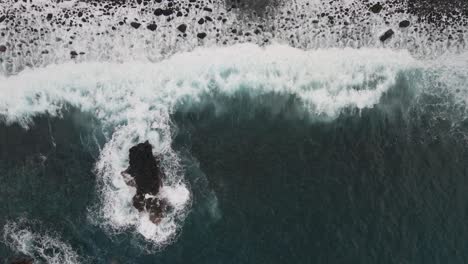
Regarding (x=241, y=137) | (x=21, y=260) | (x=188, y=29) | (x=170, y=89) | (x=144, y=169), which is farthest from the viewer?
(x=188, y=29)

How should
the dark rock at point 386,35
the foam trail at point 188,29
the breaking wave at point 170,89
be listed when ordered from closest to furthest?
the breaking wave at point 170,89 < the foam trail at point 188,29 < the dark rock at point 386,35

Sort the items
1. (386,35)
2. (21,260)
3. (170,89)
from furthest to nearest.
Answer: (386,35)
(170,89)
(21,260)

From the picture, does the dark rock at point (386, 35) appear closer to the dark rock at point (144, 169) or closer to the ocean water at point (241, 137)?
the ocean water at point (241, 137)

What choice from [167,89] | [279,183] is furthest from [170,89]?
[279,183]

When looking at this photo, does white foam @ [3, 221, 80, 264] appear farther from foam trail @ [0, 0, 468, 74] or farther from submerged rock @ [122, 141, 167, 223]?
foam trail @ [0, 0, 468, 74]

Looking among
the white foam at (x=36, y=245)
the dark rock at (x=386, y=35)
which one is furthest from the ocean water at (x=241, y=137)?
the dark rock at (x=386, y=35)

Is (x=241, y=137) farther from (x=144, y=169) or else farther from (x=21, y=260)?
(x=21, y=260)

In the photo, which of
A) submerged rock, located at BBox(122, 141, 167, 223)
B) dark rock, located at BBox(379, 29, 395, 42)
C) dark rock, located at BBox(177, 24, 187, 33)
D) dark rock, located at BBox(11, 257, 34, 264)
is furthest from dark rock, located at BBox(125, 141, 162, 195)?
dark rock, located at BBox(379, 29, 395, 42)
